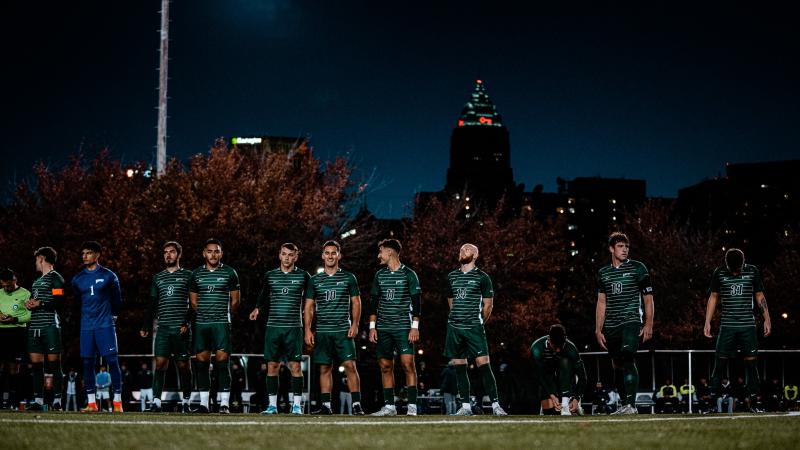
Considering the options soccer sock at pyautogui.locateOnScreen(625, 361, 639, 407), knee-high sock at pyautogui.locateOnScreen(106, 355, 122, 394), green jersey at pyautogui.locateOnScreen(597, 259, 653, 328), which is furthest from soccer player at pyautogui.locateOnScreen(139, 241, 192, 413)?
soccer sock at pyautogui.locateOnScreen(625, 361, 639, 407)

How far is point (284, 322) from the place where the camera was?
43.0 feet

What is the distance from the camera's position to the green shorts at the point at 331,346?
1277 cm

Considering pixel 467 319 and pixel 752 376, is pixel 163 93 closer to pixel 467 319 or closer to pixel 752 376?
pixel 467 319

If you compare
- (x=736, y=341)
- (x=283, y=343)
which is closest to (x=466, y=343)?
(x=283, y=343)

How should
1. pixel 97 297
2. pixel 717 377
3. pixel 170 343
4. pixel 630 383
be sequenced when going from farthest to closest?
pixel 170 343, pixel 97 297, pixel 717 377, pixel 630 383

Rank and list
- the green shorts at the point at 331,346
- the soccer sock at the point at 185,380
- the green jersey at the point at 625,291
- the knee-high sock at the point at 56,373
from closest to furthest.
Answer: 1. the green jersey at the point at 625,291
2. the green shorts at the point at 331,346
3. the soccer sock at the point at 185,380
4. the knee-high sock at the point at 56,373

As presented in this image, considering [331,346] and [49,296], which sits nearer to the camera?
[331,346]

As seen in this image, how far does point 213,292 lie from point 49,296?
2.33 meters

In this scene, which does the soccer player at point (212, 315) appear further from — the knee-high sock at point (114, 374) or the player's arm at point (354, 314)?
the player's arm at point (354, 314)

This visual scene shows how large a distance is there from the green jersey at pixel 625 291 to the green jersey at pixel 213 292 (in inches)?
202

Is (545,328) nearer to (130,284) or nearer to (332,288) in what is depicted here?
(130,284)

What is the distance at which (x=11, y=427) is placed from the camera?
739 centimetres

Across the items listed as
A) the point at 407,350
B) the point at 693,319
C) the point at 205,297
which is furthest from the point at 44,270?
the point at 693,319

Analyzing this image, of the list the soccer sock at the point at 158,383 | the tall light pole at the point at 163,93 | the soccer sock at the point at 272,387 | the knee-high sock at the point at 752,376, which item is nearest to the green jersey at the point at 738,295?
the knee-high sock at the point at 752,376
